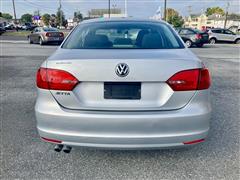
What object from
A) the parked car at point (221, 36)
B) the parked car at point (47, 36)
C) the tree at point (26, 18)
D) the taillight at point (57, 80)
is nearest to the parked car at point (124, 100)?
the taillight at point (57, 80)

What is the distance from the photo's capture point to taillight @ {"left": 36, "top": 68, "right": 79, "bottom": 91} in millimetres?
2154

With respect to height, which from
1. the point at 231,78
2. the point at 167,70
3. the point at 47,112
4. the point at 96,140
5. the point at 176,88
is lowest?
the point at 231,78

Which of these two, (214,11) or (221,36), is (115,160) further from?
(214,11)

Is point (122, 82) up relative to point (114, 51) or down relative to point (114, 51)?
down

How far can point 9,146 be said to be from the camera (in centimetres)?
308

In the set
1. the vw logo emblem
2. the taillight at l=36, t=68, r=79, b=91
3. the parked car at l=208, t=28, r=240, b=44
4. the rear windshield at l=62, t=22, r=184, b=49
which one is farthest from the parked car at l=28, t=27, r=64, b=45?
the vw logo emblem

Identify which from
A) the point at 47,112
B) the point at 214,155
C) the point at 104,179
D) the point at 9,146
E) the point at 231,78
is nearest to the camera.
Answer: the point at 47,112

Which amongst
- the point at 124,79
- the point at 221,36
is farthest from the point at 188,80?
the point at 221,36

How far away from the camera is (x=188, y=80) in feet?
7.06

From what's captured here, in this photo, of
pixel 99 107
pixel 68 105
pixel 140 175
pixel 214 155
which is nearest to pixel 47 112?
pixel 68 105

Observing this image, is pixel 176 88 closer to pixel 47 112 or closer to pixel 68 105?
pixel 68 105

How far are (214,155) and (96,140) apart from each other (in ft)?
5.23

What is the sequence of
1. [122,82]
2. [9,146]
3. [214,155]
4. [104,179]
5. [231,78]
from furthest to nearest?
1. [231,78]
2. [9,146]
3. [214,155]
4. [104,179]
5. [122,82]

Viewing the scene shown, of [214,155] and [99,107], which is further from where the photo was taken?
[214,155]
